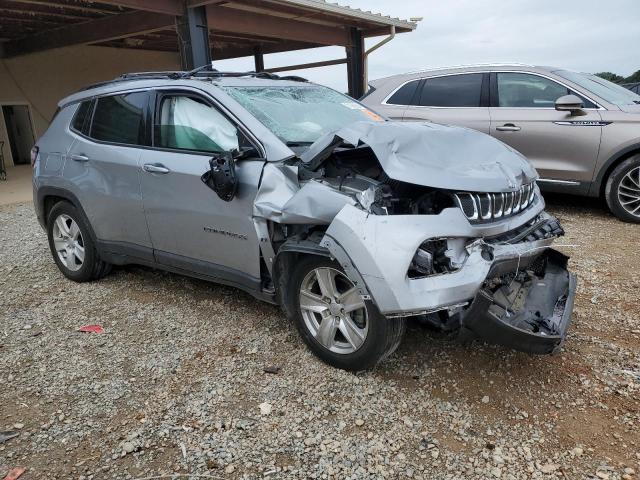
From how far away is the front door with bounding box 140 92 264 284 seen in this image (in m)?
3.37

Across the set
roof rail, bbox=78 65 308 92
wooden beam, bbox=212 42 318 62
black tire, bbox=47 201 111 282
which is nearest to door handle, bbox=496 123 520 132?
roof rail, bbox=78 65 308 92

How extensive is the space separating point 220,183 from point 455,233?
4.86ft

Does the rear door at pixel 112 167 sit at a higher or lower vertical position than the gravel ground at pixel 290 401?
higher

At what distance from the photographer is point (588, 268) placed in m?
4.56

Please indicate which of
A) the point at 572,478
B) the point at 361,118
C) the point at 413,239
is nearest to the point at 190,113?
the point at 361,118

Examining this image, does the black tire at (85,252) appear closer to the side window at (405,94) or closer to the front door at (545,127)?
the side window at (405,94)

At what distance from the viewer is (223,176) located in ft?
10.6

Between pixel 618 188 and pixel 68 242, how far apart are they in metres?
5.76

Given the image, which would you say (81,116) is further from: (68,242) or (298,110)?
(298,110)

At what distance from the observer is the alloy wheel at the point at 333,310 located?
2.95 meters

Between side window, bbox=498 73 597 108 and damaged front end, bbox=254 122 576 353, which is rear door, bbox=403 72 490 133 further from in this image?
damaged front end, bbox=254 122 576 353

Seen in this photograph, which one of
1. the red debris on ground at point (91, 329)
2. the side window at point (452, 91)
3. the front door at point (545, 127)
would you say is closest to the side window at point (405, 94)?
the side window at point (452, 91)

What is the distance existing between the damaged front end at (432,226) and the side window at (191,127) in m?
0.56

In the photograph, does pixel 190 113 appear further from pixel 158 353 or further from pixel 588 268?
pixel 588 268
